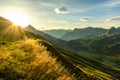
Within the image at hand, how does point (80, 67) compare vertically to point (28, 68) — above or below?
below

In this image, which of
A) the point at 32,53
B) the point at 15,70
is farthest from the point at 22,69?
the point at 32,53

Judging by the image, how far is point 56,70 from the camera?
1698 cm

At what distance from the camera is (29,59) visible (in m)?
18.2

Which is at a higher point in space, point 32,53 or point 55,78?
point 32,53

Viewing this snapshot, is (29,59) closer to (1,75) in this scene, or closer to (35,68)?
(35,68)

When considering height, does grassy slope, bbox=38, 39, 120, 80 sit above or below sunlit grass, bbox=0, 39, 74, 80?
below

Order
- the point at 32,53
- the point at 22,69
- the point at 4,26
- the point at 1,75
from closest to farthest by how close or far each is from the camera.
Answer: the point at 1,75 → the point at 22,69 → the point at 32,53 → the point at 4,26

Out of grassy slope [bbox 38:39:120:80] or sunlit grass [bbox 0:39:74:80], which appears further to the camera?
grassy slope [bbox 38:39:120:80]

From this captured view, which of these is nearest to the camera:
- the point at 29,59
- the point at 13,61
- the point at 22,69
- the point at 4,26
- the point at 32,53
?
the point at 22,69

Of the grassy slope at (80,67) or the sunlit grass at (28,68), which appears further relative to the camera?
the grassy slope at (80,67)

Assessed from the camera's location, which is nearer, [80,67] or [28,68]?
[28,68]

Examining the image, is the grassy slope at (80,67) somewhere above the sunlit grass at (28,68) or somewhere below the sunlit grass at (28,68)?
below

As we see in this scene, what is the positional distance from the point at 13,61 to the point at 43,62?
2.03 meters

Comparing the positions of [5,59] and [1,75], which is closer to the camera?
[1,75]
